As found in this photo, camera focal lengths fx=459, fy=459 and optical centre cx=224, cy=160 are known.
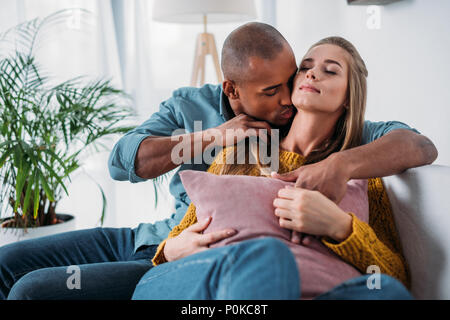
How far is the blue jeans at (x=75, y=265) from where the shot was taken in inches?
42.9

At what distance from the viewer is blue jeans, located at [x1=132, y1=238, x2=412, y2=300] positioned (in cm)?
77

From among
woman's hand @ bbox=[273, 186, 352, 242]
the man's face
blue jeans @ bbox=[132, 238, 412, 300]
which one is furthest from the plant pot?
woman's hand @ bbox=[273, 186, 352, 242]

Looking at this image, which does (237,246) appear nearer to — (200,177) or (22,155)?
(200,177)

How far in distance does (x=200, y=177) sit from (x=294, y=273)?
375mm

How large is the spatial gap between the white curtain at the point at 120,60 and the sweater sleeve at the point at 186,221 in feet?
5.92

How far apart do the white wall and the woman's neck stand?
1.84 feet

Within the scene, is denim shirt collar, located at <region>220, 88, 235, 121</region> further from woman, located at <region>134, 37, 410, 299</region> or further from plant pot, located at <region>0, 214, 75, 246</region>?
plant pot, located at <region>0, 214, 75, 246</region>

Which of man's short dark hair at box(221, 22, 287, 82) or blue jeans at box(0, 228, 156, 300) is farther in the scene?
man's short dark hair at box(221, 22, 287, 82)

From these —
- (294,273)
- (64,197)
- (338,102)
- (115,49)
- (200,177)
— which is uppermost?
(115,49)

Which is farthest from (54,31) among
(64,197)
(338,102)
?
(338,102)

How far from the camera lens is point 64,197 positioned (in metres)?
3.21

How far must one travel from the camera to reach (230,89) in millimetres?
1445

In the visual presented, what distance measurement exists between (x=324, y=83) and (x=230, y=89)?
32cm

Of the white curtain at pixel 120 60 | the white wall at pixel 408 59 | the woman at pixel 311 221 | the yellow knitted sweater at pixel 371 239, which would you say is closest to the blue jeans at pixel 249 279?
the woman at pixel 311 221
